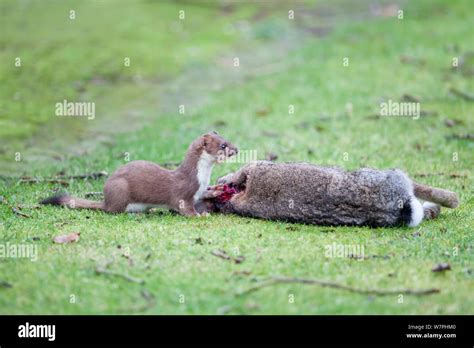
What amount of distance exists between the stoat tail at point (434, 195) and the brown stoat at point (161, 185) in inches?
77.5

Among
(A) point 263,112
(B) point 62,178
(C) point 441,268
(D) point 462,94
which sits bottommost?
(C) point 441,268

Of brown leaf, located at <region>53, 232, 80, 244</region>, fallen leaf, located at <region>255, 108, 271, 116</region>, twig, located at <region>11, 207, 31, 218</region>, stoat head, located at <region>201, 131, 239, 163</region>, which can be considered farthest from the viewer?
fallen leaf, located at <region>255, 108, 271, 116</region>

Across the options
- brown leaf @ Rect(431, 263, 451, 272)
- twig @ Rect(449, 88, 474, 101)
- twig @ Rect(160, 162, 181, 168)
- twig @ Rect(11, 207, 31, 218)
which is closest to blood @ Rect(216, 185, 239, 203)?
twig @ Rect(11, 207, 31, 218)

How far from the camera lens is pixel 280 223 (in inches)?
311

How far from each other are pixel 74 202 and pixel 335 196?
9.16 feet

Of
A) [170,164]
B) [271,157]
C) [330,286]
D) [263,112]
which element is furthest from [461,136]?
[330,286]

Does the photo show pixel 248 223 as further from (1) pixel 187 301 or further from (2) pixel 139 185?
(1) pixel 187 301

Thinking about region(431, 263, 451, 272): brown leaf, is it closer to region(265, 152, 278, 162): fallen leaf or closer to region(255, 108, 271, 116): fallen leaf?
region(265, 152, 278, 162): fallen leaf

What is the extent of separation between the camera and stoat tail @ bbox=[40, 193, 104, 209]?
835cm

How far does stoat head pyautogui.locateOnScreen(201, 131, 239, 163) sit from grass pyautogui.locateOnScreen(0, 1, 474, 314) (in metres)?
0.67

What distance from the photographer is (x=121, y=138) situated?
12.4 meters

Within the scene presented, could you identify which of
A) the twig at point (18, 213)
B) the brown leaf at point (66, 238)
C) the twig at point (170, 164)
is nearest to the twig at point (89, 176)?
the twig at point (170, 164)

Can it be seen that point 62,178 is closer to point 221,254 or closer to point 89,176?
point 89,176

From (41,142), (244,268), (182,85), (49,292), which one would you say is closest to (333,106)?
(182,85)
